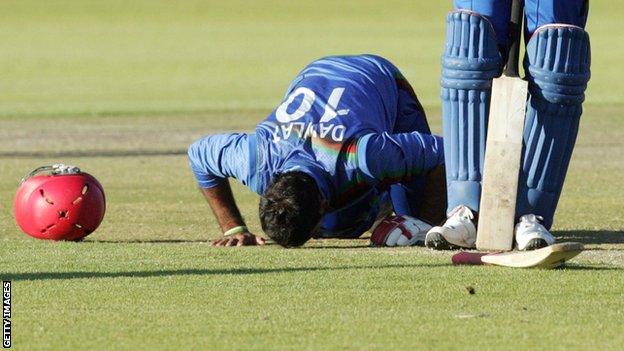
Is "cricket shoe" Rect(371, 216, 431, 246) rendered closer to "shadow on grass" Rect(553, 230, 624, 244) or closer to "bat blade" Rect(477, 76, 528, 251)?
"bat blade" Rect(477, 76, 528, 251)

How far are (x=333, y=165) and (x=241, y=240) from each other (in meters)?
0.79

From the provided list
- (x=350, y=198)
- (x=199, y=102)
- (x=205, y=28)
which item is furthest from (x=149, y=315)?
(x=205, y=28)

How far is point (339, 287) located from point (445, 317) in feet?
3.09

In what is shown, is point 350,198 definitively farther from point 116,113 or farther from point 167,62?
point 167,62

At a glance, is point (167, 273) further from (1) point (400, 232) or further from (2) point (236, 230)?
(1) point (400, 232)

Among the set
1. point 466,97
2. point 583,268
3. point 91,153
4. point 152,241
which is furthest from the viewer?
point 91,153

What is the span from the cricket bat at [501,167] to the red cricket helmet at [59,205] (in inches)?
101

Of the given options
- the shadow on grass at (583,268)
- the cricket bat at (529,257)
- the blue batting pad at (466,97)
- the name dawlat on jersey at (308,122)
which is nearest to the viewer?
the cricket bat at (529,257)

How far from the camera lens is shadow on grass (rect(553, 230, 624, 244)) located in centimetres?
989

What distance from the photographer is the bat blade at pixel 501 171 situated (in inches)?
359

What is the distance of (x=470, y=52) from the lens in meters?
9.25

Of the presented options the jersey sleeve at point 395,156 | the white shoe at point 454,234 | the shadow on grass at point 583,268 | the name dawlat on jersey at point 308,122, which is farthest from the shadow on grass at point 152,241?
the shadow on grass at point 583,268

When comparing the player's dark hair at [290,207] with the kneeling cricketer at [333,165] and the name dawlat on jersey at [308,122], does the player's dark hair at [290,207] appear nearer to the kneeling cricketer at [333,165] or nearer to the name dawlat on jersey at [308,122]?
the kneeling cricketer at [333,165]

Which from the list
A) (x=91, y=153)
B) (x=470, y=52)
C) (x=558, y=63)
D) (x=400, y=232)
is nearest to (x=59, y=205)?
(x=400, y=232)
